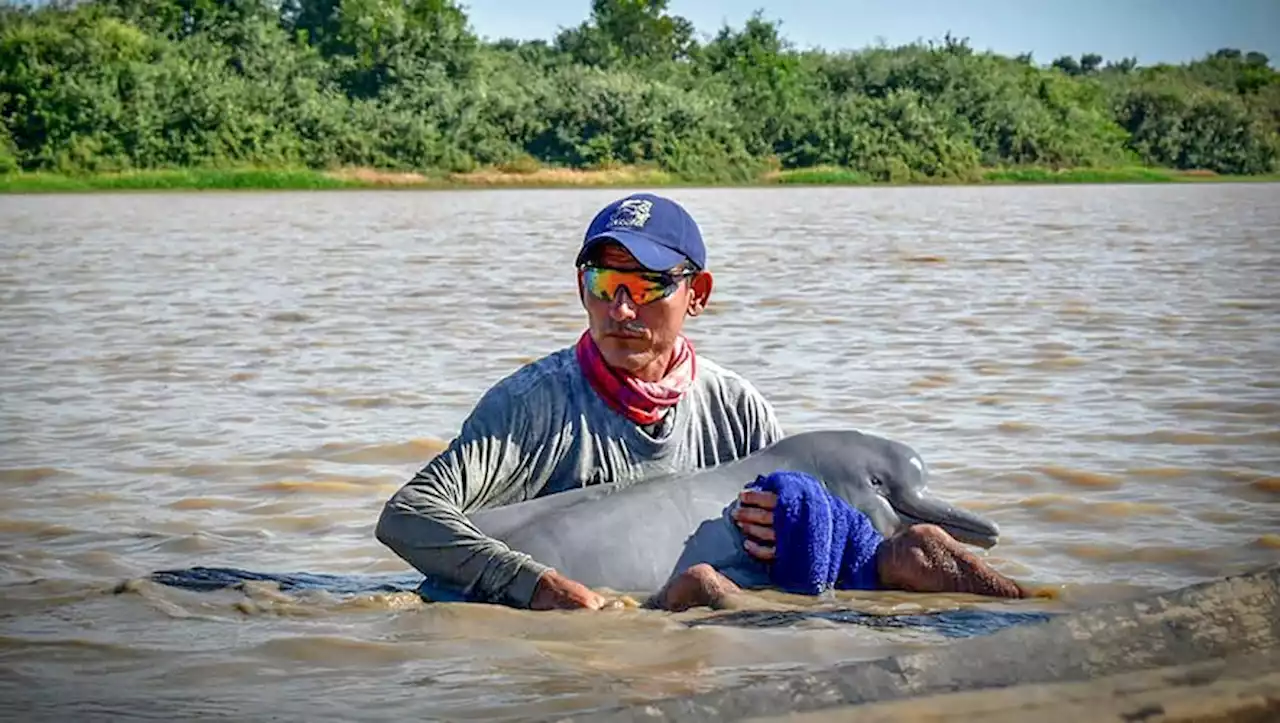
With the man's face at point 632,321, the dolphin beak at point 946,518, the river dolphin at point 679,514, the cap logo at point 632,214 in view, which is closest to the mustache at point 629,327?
the man's face at point 632,321

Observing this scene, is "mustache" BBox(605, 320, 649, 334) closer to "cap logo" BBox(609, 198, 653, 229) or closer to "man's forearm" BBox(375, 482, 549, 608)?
"cap logo" BBox(609, 198, 653, 229)

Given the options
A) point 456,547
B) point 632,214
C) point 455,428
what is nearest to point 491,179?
point 455,428

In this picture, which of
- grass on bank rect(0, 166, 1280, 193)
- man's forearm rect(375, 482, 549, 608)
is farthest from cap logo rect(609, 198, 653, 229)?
grass on bank rect(0, 166, 1280, 193)

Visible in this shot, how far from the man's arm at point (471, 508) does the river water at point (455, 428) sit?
3.7 inches

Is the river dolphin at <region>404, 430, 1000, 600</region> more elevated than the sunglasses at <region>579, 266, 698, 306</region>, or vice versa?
the sunglasses at <region>579, 266, 698, 306</region>

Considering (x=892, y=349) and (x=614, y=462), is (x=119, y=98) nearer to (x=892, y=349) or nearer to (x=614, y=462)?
(x=892, y=349)

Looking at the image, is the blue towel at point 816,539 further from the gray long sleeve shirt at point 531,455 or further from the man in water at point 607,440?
the gray long sleeve shirt at point 531,455

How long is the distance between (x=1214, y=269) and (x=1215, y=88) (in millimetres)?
35542

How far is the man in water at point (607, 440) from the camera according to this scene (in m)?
4.41

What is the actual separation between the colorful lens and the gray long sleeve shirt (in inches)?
9.2

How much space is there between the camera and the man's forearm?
14.4 ft

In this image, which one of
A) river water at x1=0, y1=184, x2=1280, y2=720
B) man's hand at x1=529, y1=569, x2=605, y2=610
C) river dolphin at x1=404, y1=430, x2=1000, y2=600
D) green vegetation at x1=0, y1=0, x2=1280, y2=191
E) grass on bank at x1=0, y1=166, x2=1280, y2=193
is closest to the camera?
river water at x1=0, y1=184, x2=1280, y2=720

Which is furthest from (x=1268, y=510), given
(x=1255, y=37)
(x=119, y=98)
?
(x=119, y=98)

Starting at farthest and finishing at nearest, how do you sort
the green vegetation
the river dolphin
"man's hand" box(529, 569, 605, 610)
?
the green vegetation → the river dolphin → "man's hand" box(529, 569, 605, 610)
